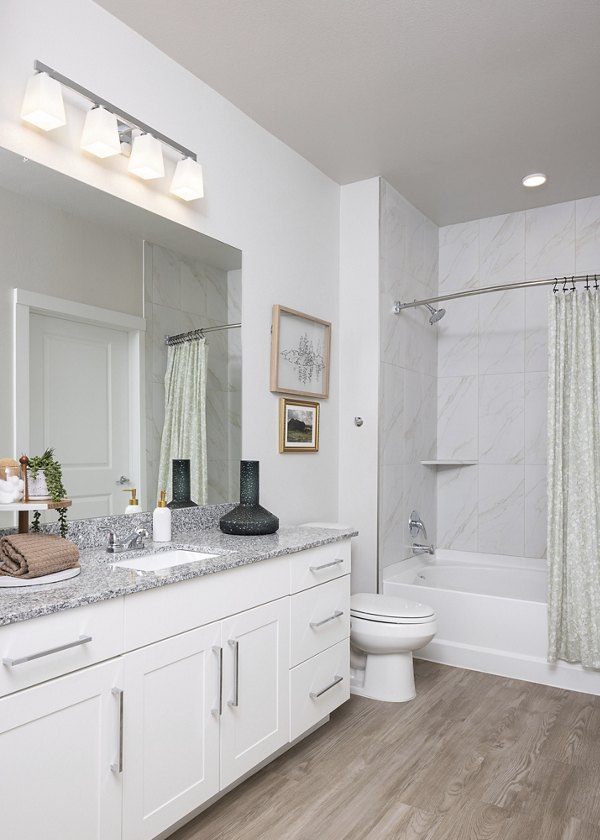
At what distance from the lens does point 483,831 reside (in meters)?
1.93

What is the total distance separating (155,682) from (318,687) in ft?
3.11

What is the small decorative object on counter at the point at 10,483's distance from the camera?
67.8 inches

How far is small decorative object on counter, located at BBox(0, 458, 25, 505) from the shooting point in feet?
5.65

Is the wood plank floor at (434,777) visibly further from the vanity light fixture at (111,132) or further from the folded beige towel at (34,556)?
the vanity light fixture at (111,132)

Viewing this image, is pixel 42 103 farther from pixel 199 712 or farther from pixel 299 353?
pixel 199 712

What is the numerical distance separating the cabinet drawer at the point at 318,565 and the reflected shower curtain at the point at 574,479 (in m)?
1.17

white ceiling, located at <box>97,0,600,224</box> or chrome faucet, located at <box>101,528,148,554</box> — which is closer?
chrome faucet, located at <box>101,528,148,554</box>

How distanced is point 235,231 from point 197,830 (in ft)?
7.39

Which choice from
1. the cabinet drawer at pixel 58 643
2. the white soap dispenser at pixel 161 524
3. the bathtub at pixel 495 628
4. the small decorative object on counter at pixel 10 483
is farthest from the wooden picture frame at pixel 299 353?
the cabinet drawer at pixel 58 643

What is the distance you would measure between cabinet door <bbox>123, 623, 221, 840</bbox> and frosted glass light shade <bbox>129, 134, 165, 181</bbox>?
61.3 inches

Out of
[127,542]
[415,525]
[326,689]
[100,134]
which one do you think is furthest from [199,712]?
[415,525]

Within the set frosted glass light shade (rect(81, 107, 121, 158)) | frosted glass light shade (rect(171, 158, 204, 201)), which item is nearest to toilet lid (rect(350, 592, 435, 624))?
frosted glass light shade (rect(171, 158, 204, 201))

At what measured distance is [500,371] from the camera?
4.17m

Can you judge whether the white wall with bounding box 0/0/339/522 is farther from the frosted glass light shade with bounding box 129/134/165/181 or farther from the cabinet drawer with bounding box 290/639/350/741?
the cabinet drawer with bounding box 290/639/350/741
